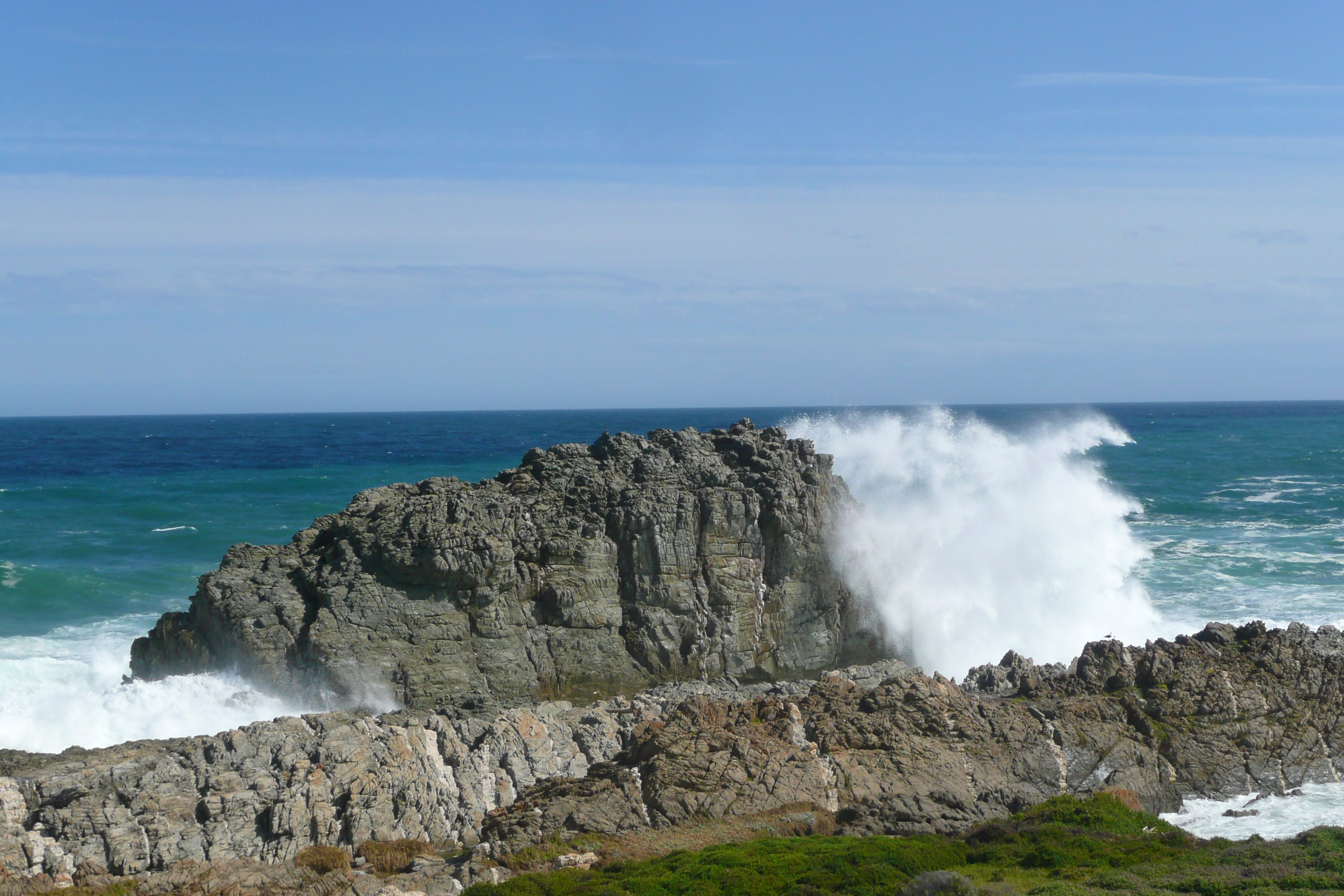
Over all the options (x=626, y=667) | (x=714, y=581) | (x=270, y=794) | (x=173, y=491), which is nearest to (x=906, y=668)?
(x=714, y=581)

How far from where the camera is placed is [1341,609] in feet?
93.9

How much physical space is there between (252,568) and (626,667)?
7993mm

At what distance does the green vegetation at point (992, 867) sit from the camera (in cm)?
1289

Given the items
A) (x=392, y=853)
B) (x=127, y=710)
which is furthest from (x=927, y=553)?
(x=127, y=710)

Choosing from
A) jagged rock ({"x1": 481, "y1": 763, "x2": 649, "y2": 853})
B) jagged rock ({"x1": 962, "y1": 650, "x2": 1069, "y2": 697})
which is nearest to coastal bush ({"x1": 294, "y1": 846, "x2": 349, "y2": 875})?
jagged rock ({"x1": 481, "y1": 763, "x2": 649, "y2": 853})

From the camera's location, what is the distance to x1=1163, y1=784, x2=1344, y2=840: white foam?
1667 centimetres

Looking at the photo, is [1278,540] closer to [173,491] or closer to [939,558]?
[939,558]

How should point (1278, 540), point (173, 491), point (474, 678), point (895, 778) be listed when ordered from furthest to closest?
point (173, 491)
point (1278, 540)
point (474, 678)
point (895, 778)

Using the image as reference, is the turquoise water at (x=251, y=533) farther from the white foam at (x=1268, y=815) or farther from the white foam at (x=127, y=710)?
the white foam at (x=1268, y=815)

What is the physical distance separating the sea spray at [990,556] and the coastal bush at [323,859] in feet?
44.8

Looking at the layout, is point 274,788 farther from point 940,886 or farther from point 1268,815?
point 1268,815

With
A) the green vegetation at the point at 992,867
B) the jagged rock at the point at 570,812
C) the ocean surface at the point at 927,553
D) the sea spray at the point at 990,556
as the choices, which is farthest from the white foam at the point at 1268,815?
the jagged rock at the point at 570,812

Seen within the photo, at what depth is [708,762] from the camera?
16.3 m

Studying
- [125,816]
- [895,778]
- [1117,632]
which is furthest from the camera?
[1117,632]
